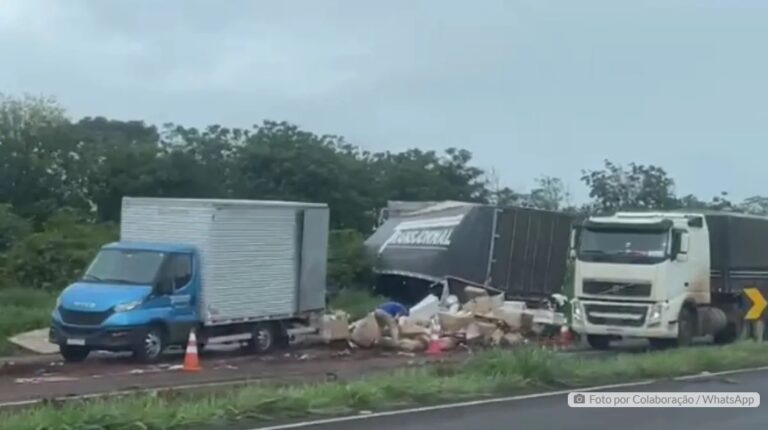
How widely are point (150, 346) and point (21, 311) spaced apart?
6627 millimetres

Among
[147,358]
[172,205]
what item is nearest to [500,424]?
[147,358]

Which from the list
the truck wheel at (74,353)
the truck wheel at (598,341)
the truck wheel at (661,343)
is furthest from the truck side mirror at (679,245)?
the truck wheel at (74,353)

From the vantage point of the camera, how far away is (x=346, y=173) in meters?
58.8

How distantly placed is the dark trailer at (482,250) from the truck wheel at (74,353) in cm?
1238

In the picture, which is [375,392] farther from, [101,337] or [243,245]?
[243,245]

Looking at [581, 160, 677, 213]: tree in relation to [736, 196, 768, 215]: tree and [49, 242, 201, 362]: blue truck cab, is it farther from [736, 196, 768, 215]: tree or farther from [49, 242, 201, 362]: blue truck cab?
[49, 242, 201, 362]: blue truck cab

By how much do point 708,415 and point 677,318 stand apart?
47.8ft

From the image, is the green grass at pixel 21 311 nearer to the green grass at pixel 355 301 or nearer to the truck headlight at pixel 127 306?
the truck headlight at pixel 127 306

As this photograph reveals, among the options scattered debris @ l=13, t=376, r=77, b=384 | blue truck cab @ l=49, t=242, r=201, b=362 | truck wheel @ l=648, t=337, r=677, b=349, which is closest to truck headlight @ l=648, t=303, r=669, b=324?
truck wheel @ l=648, t=337, r=677, b=349

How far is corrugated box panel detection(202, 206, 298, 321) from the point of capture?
3000cm

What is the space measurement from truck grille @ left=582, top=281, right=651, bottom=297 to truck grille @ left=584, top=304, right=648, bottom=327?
30 cm

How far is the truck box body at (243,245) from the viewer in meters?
29.9

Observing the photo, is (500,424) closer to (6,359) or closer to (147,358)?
(147,358)

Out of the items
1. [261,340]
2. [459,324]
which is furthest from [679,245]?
[261,340]
